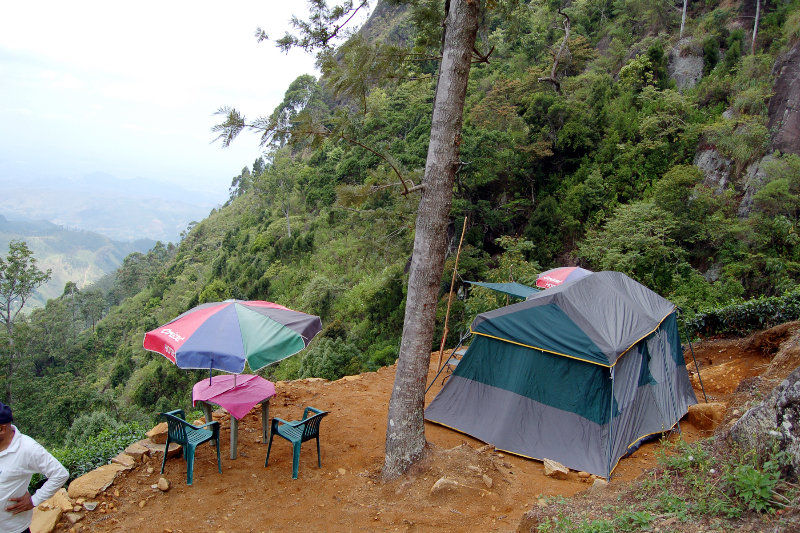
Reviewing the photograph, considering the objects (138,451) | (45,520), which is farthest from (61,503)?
(138,451)

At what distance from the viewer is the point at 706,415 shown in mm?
5742

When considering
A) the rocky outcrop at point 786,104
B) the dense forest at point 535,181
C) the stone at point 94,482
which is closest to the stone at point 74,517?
the stone at point 94,482

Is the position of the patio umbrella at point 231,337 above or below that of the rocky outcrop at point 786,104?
below

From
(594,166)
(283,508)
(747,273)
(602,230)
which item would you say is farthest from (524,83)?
(283,508)

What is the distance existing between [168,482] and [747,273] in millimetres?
11975

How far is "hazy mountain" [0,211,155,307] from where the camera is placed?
109 meters

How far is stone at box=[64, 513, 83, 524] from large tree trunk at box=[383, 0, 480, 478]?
7.94 ft

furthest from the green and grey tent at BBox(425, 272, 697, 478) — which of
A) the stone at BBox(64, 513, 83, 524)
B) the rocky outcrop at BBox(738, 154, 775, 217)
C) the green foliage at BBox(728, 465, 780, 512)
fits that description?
the rocky outcrop at BBox(738, 154, 775, 217)

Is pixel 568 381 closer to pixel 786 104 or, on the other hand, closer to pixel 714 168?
pixel 714 168

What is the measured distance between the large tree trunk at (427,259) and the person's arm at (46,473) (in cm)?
238

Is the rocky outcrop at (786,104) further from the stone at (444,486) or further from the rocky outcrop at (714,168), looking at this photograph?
the stone at (444,486)

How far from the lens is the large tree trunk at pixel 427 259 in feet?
13.1

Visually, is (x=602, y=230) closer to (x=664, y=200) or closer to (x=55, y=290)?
(x=664, y=200)

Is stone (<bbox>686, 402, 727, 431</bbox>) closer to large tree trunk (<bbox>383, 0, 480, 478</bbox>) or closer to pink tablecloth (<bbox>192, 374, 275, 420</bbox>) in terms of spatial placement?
large tree trunk (<bbox>383, 0, 480, 478</bbox>)
